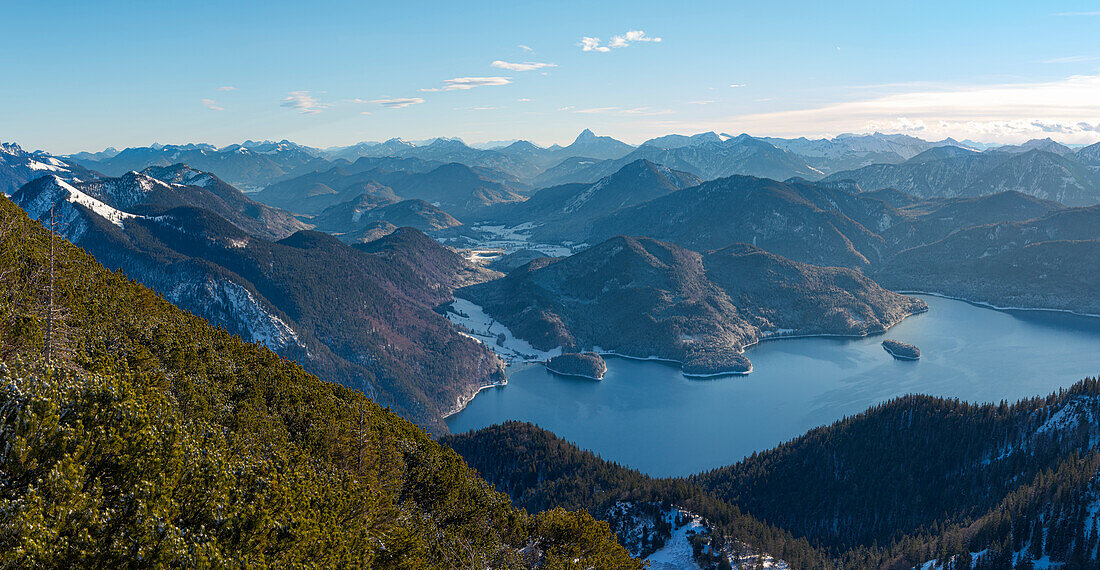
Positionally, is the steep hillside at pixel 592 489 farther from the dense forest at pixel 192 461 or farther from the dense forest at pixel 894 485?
the dense forest at pixel 192 461

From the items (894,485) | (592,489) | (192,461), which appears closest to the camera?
(192,461)

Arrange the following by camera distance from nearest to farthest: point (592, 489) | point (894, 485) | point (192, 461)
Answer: point (192, 461)
point (592, 489)
point (894, 485)

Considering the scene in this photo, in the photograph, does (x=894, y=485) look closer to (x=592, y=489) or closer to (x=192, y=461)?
(x=592, y=489)

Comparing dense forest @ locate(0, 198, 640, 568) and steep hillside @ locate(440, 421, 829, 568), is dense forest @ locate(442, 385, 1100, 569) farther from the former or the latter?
dense forest @ locate(0, 198, 640, 568)

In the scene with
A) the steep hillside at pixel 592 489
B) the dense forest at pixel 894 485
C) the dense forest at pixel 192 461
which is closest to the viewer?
the dense forest at pixel 192 461

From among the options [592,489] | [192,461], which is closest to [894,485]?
[592,489]

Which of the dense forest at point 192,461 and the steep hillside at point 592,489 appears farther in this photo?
the steep hillside at point 592,489

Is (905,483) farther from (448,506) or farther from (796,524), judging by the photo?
(448,506)

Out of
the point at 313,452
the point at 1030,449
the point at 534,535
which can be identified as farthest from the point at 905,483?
the point at 313,452

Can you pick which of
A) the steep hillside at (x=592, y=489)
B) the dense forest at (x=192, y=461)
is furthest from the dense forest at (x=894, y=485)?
the dense forest at (x=192, y=461)
